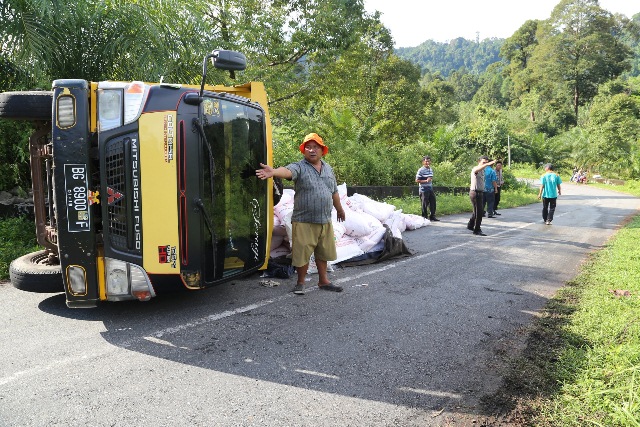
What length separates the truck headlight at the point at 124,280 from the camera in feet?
12.6

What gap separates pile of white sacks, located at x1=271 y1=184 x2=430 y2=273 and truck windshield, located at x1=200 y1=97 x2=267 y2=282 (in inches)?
57.2

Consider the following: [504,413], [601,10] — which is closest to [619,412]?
[504,413]

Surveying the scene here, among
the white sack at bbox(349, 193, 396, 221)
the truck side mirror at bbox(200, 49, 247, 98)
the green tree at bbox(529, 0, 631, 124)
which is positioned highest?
the green tree at bbox(529, 0, 631, 124)

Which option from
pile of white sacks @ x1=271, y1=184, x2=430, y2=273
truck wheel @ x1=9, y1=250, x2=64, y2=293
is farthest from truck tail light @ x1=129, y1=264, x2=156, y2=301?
pile of white sacks @ x1=271, y1=184, x2=430, y2=273

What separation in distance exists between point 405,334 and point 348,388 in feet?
3.68

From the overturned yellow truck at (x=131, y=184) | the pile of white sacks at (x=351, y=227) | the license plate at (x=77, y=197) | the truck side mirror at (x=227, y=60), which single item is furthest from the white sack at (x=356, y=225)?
the license plate at (x=77, y=197)

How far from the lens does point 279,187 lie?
18.0 ft

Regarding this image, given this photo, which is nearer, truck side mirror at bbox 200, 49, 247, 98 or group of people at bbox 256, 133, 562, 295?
truck side mirror at bbox 200, 49, 247, 98

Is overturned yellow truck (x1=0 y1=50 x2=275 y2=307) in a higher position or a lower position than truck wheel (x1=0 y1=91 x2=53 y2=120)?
lower

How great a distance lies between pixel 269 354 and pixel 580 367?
231 centimetres

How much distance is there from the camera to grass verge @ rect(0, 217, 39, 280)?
20.2 ft

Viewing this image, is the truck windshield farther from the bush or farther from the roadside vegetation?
the bush

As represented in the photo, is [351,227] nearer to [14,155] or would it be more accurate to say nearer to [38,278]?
[38,278]

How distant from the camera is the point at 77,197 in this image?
373 centimetres
